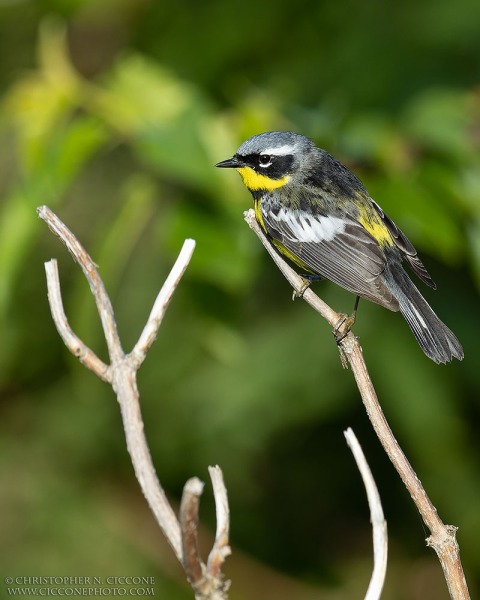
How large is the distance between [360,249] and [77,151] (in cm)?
90

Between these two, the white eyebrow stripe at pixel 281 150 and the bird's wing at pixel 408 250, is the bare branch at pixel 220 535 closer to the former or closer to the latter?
the bird's wing at pixel 408 250

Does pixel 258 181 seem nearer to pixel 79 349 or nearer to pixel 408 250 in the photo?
pixel 408 250

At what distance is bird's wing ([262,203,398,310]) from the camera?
2.49 m

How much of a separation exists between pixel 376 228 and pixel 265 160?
44 centimetres

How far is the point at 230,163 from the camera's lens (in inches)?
107

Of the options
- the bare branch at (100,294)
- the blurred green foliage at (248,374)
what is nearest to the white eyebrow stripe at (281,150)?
the blurred green foliage at (248,374)

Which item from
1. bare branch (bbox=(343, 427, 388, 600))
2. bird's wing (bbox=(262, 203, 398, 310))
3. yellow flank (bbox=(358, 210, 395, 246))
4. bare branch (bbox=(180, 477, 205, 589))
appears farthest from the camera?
yellow flank (bbox=(358, 210, 395, 246))

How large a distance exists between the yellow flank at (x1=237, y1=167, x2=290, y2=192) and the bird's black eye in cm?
4

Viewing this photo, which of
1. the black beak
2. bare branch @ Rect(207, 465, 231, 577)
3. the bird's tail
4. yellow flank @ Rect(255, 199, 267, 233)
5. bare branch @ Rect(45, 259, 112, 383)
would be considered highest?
the black beak

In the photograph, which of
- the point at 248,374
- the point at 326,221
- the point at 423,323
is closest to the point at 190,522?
the point at 423,323

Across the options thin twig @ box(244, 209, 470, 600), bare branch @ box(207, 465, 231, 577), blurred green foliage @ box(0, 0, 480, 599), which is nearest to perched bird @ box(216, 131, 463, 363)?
blurred green foliage @ box(0, 0, 480, 599)

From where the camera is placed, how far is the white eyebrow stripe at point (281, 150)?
2.81m

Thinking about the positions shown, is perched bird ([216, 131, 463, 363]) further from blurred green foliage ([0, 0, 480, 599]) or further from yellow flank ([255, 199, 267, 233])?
blurred green foliage ([0, 0, 480, 599])

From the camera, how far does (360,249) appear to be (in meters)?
2.64
